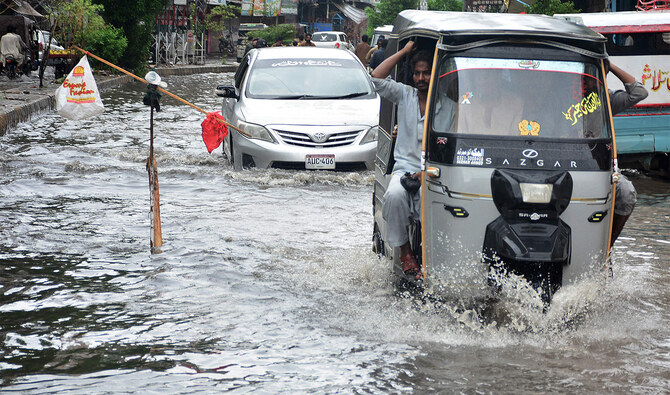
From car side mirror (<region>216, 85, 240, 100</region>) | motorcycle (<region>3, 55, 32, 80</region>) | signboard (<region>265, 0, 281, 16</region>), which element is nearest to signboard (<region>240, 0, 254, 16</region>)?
signboard (<region>265, 0, 281, 16</region>)

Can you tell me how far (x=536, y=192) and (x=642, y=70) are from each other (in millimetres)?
8086

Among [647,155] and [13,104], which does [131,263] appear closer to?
[647,155]

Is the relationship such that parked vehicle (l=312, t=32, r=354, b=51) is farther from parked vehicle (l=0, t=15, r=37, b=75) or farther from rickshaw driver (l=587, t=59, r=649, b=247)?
rickshaw driver (l=587, t=59, r=649, b=247)

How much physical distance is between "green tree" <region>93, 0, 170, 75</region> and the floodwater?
2351 cm

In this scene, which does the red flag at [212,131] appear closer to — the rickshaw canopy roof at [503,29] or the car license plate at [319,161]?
the car license plate at [319,161]

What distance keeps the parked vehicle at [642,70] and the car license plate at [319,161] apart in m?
3.56

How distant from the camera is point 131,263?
738 centimetres

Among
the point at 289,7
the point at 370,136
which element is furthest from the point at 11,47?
the point at 289,7

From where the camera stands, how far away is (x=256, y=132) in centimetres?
1150

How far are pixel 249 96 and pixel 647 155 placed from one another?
5.26 meters

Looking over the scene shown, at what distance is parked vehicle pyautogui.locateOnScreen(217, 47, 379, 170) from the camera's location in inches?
450

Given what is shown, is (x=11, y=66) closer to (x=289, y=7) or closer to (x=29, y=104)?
(x=29, y=104)

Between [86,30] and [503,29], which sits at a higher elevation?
[503,29]

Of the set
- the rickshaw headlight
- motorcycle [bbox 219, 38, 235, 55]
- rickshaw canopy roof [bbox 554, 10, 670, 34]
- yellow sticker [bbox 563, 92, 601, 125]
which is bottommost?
motorcycle [bbox 219, 38, 235, 55]
